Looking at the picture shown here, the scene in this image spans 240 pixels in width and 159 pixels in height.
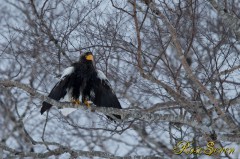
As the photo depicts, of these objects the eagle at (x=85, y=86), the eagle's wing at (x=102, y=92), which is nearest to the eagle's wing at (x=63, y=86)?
the eagle at (x=85, y=86)

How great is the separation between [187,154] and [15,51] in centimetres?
315

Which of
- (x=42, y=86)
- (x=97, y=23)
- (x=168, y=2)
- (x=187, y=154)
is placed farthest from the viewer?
(x=42, y=86)

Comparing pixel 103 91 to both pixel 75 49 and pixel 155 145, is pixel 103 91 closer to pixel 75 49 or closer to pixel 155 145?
pixel 75 49

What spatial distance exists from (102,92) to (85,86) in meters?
0.27

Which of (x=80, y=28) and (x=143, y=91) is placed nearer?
(x=143, y=91)

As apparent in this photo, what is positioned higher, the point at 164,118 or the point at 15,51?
the point at 15,51

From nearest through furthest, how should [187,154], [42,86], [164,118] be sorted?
1. [164,118]
2. [187,154]
3. [42,86]

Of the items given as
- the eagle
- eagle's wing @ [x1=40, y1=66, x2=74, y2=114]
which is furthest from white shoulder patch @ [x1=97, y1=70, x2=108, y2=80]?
eagle's wing @ [x1=40, y1=66, x2=74, y2=114]

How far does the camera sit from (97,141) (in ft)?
30.6

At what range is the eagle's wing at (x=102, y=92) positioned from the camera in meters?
6.94

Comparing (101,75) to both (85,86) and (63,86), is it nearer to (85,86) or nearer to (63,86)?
(85,86)

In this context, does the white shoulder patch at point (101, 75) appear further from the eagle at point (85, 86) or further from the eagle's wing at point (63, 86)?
the eagle's wing at point (63, 86)

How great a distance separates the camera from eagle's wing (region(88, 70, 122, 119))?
22.8ft

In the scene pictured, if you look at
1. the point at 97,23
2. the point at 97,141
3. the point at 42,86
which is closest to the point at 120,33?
the point at 97,23
